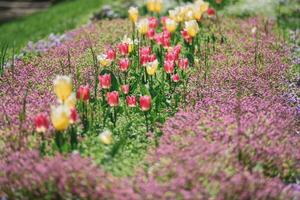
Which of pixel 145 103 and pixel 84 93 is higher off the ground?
pixel 84 93

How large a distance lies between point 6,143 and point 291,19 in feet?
26.6

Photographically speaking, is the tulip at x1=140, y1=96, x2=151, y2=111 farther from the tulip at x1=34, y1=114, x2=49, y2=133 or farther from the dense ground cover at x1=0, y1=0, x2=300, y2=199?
the tulip at x1=34, y1=114, x2=49, y2=133

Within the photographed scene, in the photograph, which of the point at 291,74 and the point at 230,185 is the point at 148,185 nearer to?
the point at 230,185

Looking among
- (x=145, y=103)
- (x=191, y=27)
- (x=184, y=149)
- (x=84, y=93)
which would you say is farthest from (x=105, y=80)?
(x=191, y=27)

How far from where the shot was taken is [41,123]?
212 inches

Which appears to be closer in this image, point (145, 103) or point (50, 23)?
point (145, 103)

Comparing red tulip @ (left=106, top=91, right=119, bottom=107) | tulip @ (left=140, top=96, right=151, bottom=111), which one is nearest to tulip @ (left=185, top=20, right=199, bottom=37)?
tulip @ (left=140, top=96, right=151, bottom=111)

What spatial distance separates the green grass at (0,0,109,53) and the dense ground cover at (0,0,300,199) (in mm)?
5068

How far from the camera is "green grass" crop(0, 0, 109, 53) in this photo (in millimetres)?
12578

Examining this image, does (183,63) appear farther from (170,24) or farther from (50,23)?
(50,23)

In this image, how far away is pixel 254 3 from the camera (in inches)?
481

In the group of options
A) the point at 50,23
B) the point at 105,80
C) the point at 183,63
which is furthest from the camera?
the point at 50,23

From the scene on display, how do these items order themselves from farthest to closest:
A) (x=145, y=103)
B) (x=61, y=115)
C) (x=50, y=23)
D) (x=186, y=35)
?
(x=50, y=23), (x=186, y=35), (x=145, y=103), (x=61, y=115)

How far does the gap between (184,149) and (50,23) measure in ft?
31.2
